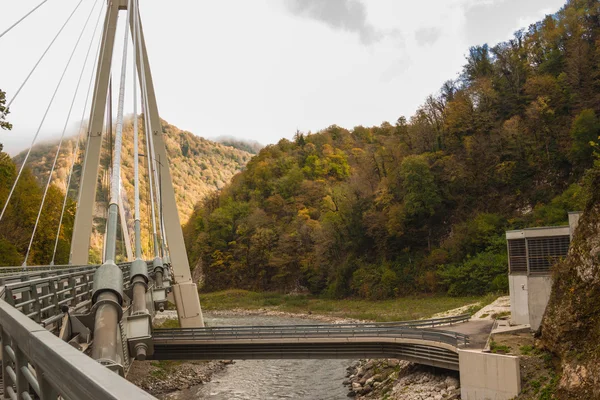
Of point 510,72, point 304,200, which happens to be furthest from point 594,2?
point 304,200

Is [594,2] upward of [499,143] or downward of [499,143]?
upward

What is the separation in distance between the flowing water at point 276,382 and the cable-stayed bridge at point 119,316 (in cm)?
228

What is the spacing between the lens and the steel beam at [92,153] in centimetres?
2302

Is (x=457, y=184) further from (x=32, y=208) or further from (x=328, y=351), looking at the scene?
(x=32, y=208)

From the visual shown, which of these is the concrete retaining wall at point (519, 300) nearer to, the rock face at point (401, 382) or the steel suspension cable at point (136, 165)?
the rock face at point (401, 382)

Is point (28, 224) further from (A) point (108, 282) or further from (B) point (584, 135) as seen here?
(B) point (584, 135)

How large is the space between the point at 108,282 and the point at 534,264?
19645mm

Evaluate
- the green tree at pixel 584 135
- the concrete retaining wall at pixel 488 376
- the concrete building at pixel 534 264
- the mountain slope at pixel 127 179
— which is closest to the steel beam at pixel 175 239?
the concrete retaining wall at pixel 488 376

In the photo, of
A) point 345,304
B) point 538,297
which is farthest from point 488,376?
point 345,304

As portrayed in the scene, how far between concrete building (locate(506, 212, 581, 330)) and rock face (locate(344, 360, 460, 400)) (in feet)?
14.4

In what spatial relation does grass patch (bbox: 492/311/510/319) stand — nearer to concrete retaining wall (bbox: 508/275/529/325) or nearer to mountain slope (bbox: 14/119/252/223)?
concrete retaining wall (bbox: 508/275/529/325)

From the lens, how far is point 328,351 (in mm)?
21125

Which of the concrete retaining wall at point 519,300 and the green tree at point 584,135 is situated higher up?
the green tree at point 584,135

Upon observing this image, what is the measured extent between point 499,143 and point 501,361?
37.1m
